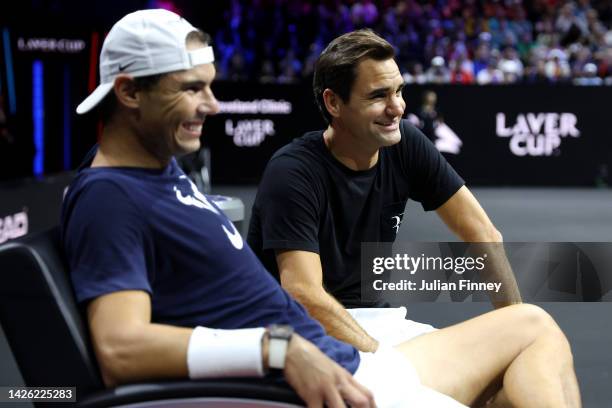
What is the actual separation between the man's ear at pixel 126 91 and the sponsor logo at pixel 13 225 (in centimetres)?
419

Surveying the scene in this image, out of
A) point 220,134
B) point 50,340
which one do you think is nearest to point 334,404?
point 50,340

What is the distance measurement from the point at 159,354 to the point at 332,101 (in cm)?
127

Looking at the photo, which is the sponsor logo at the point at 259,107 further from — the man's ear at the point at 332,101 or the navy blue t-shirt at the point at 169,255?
the navy blue t-shirt at the point at 169,255

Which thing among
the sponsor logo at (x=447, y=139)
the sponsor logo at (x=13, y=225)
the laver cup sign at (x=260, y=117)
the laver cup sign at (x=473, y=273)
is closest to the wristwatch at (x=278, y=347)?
the laver cup sign at (x=473, y=273)

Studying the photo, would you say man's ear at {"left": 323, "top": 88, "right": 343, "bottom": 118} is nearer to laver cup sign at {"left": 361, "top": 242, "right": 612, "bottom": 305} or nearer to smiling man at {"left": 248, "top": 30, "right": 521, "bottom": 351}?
smiling man at {"left": 248, "top": 30, "right": 521, "bottom": 351}

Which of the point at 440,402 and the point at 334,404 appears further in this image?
the point at 440,402

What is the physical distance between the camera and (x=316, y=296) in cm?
236

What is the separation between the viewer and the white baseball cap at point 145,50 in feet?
5.86

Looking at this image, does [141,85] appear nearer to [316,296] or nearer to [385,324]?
[316,296]

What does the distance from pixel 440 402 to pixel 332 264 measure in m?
0.82

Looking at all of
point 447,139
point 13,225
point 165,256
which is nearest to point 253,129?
point 447,139

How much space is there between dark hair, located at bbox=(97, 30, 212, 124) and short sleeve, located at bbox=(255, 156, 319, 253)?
72 centimetres

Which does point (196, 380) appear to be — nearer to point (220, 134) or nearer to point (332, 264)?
point (332, 264)

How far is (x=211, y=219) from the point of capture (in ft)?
6.15
